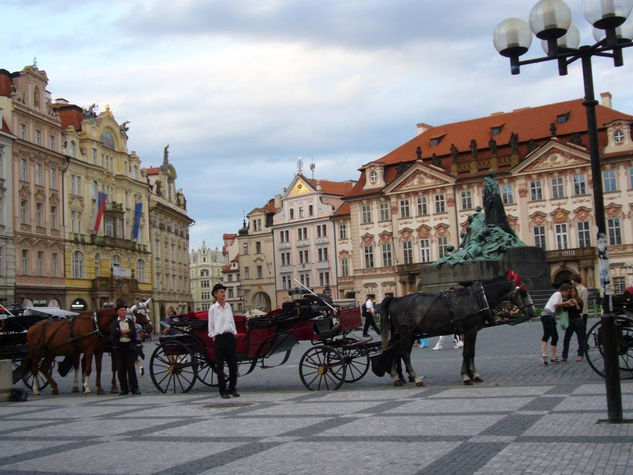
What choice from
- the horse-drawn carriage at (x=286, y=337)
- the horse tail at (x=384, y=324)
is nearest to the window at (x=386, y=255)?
the horse-drawn carriage at (x=286, y=337)

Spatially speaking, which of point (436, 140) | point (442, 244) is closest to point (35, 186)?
point (442, 244)

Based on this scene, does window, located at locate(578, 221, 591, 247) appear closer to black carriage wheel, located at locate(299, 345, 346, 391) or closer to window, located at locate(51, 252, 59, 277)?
window, located at locate(51, 252, 59, 277)

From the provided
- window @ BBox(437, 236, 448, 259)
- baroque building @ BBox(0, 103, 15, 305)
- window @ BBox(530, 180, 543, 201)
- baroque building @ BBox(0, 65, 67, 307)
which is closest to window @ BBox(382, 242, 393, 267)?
window @ BBox(437, 236, 448, 259)

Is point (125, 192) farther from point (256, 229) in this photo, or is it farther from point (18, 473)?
point (18, 473)

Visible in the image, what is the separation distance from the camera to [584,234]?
5675 centimetres

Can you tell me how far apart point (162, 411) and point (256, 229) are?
77647 mm

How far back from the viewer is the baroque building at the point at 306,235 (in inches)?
3127

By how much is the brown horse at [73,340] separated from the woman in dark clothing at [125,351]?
0.44 m

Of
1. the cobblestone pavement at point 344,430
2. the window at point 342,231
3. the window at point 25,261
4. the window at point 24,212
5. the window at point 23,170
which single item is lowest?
the cobblestone pavement at point 344,430

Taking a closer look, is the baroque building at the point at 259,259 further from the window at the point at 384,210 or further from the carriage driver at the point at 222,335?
the carriage driver at the point at 222,335

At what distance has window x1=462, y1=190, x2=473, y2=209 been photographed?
61.3m

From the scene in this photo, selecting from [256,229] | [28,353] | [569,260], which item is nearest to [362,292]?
[569,260]

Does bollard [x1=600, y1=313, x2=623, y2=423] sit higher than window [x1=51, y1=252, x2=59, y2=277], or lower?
lower

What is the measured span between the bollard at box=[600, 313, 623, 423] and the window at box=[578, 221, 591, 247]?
167 feet
